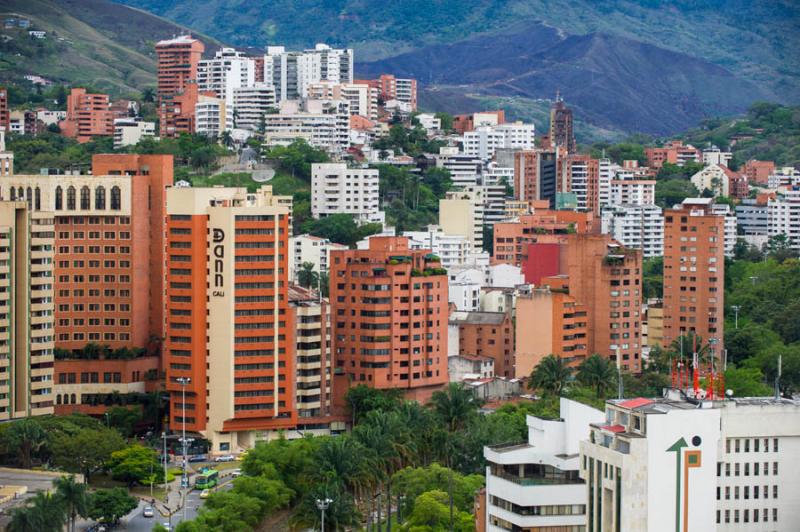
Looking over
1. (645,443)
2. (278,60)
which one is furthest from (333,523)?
(278,60)

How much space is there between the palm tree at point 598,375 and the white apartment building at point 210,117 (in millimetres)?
57515

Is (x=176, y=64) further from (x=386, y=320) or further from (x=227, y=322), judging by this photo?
(x=227, y=322)

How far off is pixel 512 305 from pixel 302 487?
27.7 metres

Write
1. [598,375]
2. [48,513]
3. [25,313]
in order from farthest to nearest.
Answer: [598,375] < [25,313] < [48,513]

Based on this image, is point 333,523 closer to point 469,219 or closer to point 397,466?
point 397,466

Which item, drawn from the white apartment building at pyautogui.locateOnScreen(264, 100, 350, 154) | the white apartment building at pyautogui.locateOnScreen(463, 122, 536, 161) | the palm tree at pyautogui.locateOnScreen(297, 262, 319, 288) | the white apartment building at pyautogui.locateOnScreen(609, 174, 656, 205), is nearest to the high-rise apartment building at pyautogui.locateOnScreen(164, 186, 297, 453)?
the palm tree at pyautogui.locateOnScreen(297, 262, 319, 288)

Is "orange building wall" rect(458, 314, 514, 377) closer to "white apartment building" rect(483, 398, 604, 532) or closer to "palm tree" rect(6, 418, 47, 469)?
"palm tree" rect(6, 418, 47, 469)

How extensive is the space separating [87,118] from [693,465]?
9767cm

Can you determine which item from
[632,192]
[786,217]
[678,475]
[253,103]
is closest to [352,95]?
[253,103]

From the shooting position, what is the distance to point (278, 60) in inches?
6196

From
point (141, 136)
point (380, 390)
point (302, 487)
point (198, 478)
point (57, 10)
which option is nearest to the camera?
point (302, 487)

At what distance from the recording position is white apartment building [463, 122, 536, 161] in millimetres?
146875

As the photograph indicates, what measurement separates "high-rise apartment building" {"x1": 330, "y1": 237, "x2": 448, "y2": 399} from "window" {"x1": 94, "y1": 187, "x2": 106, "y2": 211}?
29.2 feet

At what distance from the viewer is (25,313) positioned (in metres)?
75.0
